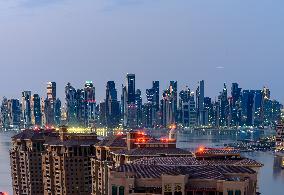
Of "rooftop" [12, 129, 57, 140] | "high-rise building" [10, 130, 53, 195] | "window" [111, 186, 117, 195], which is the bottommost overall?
"high-rise building" [10, 130, 53, 195]

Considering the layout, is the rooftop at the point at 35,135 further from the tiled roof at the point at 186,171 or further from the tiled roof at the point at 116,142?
the tiled roof at the point at 186,171

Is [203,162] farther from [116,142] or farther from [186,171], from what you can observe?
[116,142]

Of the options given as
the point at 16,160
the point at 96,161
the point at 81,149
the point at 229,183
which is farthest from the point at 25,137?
Answer: the point at 229,183

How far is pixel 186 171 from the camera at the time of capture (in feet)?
145

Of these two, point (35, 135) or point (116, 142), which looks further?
point (35, 135)

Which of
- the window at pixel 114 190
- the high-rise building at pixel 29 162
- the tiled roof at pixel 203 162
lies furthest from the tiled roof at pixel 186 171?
the high-rise building at pixel 29 162

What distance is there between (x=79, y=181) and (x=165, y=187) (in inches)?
2447

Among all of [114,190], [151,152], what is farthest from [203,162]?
[151,152]

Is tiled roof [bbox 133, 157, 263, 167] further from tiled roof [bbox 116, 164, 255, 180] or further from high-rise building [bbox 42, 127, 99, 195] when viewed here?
high-rise building [bbox 42, 127, 99, 195]

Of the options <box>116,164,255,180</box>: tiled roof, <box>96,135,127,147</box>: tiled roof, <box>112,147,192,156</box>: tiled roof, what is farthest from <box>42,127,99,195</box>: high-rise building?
<box>116,164,255,180</box>: tiled roof

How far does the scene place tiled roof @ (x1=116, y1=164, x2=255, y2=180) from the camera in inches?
1674

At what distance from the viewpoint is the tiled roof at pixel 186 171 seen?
42.5 meters

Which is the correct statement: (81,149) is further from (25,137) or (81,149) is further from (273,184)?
(273,184)

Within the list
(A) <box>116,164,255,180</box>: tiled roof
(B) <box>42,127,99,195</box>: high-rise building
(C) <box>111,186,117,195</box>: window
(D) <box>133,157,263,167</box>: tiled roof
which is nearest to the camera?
(C) <box>111,186,117,195</box>: window
